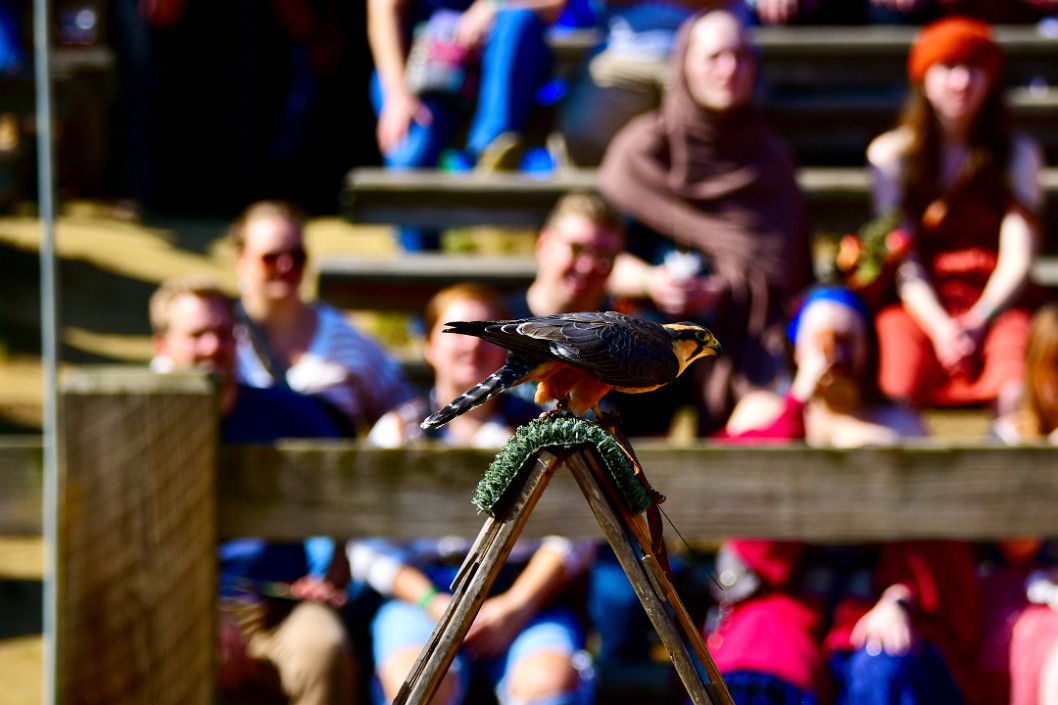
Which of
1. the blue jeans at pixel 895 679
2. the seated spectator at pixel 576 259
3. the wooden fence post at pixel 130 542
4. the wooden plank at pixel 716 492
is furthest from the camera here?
the seated spectator at pixel 576 259

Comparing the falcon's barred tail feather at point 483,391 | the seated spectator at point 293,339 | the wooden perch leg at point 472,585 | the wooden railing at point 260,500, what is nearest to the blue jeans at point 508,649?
the wooden railing at point 260,500

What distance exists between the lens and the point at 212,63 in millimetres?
7660

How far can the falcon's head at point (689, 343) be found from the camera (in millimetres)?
1940

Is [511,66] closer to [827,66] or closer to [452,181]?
[452,181]

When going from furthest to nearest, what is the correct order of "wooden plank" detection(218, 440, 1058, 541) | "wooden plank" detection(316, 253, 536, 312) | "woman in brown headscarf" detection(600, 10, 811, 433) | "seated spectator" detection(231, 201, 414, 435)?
1. "wooden plank" detection(316, 253, 536, 312)
2. "woman in brown headscarf" detection(600, 10, 811, 433)
3. "seated spectator" detection(231, 201, 414, 435)
4. "wooden plank" detection(218, 440, 1058, 541)

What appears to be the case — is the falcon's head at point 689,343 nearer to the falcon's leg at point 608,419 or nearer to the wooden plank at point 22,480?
the falcon's leg at point 608,419

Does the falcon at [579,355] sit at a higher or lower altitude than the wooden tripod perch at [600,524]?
higher

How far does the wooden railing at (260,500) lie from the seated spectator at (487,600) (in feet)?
0.74

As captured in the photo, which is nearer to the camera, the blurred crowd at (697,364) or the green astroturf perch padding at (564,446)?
the green astroturf perch padding at (564,446)

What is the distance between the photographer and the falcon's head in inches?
76.4

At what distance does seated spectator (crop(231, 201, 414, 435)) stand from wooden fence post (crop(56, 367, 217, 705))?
864 mm

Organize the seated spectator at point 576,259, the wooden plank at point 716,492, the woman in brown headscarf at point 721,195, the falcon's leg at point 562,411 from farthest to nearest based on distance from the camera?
the woman in brown headscarf at point 721,195 → the seated spectator at point 576,259 → the wooden plank at point 716,492 → the falcon's leg at point 562,411

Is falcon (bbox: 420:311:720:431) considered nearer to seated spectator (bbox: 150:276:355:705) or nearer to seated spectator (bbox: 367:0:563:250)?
seated spectator (bbox: 150:276:355:705)

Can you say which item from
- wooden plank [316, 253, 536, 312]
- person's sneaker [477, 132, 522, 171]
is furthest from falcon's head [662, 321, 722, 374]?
person's sneaker [477, 132, 522, 171]
